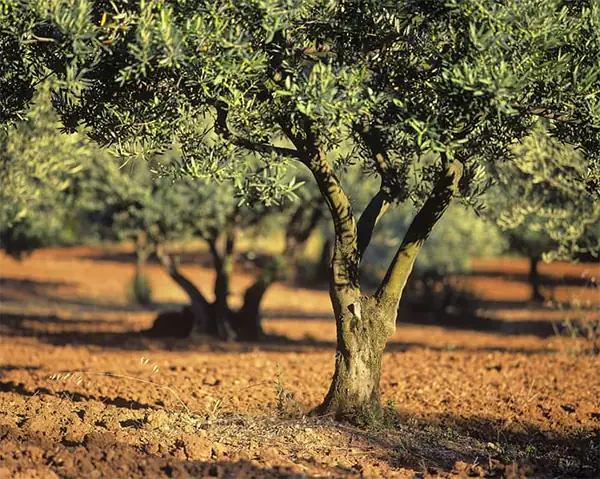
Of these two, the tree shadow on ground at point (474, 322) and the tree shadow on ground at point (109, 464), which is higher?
the tree shadow on ground at point (474, 322)

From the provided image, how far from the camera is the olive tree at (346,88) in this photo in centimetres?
669

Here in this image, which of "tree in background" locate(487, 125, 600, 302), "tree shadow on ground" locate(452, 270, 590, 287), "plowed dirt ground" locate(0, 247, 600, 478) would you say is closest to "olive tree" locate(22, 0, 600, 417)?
"plowed dirt ground" locate(0, 247, 600, 478)

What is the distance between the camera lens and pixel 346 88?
6.94m

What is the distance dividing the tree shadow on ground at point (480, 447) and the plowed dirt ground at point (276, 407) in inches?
0.9

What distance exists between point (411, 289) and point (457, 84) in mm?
23849

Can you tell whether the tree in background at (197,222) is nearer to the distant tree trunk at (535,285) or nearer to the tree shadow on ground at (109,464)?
the tree shadow on ground at (109,464)

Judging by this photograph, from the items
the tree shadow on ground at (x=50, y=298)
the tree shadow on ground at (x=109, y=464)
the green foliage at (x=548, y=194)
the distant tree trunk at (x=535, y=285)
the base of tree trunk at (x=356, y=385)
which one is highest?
Result: the green foliage at (x=548, y=194)

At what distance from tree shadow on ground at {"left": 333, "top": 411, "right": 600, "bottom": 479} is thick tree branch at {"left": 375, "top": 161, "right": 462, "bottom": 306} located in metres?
1.33

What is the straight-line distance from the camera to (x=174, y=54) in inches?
252

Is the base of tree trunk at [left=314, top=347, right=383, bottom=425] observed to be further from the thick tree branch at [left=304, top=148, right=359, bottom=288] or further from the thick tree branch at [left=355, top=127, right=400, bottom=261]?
the thick tree branch at [left=355, top=127, right=400, bottom=261]

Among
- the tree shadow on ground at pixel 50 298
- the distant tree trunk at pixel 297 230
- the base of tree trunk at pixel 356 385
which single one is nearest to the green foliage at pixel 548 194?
the base of tree trunk at pixel 356 385

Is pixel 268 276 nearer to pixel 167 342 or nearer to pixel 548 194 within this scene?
pixel 167 342

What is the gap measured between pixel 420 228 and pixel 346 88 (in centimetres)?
236

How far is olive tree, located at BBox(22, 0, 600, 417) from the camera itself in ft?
21.9
